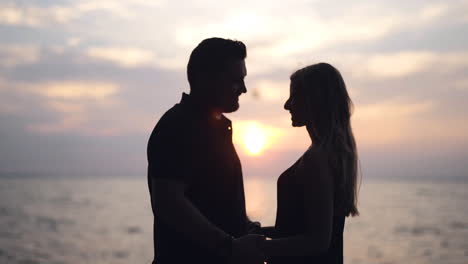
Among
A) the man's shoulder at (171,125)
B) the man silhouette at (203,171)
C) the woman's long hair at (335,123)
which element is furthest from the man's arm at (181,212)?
the woman's long hair at (335,123)

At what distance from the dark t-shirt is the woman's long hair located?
0.65 metres

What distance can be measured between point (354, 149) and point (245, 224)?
923mm

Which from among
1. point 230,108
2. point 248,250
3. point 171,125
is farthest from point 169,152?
point 248,250

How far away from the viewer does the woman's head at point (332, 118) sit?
13.0ft

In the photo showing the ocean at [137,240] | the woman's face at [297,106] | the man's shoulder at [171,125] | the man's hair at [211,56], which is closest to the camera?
the man's shoulder at [171,125]

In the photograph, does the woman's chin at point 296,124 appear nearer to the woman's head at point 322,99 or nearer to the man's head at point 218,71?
the woman's head at point 322,99

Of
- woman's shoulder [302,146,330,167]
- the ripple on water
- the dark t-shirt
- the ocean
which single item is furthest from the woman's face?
the ripple on water

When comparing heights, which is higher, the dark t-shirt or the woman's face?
the woman's face

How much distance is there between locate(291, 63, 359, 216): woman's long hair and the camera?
3975mm

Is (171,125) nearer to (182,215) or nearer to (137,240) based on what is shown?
(182,215)

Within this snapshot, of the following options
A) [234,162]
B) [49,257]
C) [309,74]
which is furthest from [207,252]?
[49,257]

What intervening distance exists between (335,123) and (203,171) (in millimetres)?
966

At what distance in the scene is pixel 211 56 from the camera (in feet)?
13.2

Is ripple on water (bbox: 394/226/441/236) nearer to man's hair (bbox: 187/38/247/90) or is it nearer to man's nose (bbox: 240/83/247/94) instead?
man's nose (bbox: 240/83/247/94)
